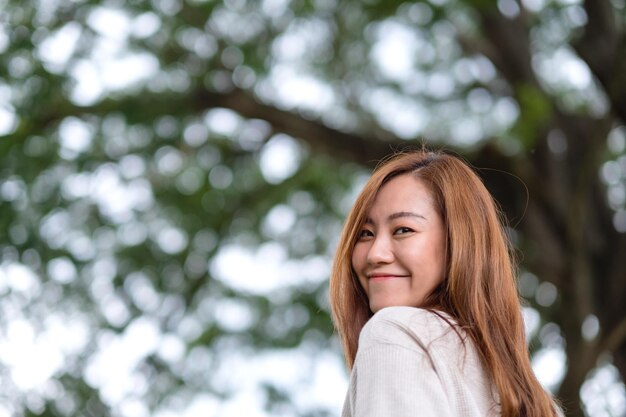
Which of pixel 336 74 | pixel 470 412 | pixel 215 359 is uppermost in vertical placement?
pixel 336 74

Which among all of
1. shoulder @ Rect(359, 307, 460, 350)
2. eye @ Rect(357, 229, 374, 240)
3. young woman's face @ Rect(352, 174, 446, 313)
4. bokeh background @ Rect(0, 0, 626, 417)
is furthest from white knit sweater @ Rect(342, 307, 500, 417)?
bokeh background @ Rect(0, 0, 626, 417)

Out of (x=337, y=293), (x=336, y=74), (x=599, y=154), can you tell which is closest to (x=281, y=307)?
(x=336, y=74)

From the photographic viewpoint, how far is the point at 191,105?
7.74 metres

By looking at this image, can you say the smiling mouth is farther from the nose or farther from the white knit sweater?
the white knit sweater

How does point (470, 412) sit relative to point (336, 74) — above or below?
below

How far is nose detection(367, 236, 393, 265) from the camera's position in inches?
92.6

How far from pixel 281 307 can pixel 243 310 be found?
0.35 metres

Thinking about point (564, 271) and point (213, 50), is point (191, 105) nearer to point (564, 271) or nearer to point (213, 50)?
point (213, 50)

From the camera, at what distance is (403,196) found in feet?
7.86

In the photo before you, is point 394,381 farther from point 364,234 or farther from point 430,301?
point 364,234

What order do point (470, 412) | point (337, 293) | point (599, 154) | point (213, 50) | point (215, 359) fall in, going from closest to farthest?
1. point (470, 412)
2. point (337, 293)
3. point (599, 154)
4. point (213, 50)
5. point (215, 359)

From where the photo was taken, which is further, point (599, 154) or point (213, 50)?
point (213, 50)

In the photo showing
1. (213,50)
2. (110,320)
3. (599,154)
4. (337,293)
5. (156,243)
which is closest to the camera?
(337,293)

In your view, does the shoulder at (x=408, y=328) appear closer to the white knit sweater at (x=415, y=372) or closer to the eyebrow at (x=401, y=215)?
the white knit sweater at (x=415, y=372)
